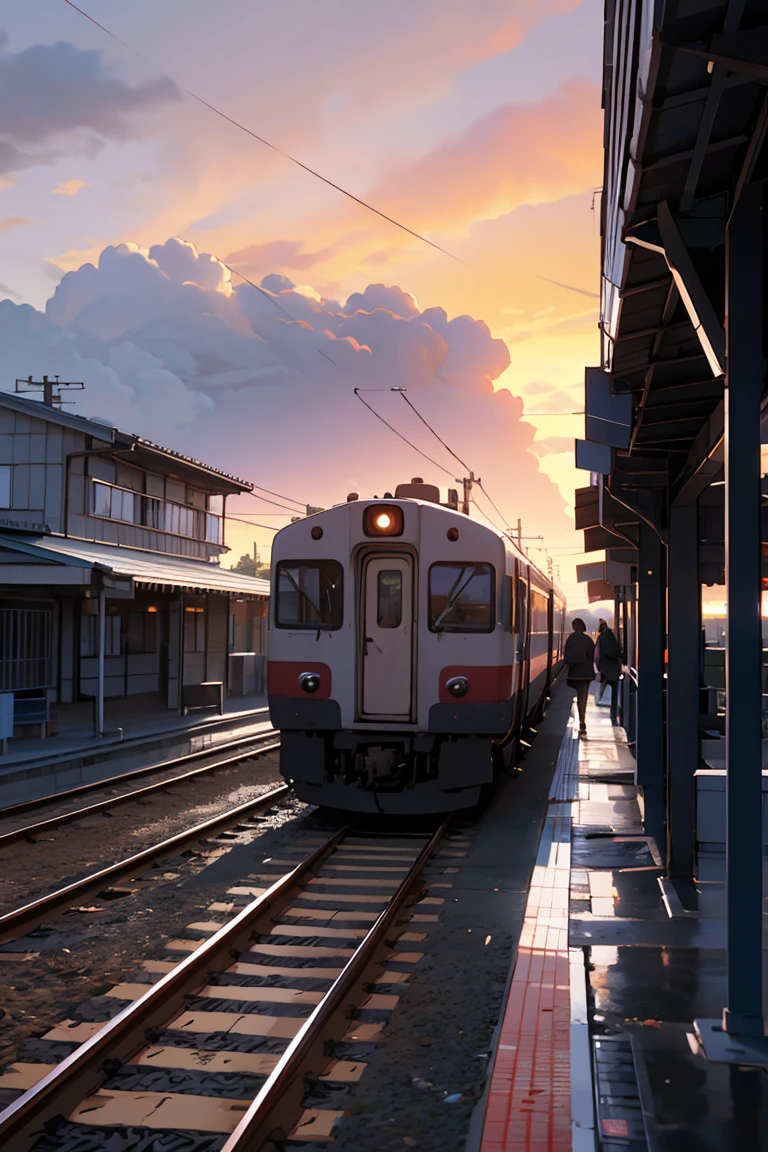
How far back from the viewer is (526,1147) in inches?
146

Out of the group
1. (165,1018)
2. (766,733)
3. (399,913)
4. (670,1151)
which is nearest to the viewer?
(670,1151)

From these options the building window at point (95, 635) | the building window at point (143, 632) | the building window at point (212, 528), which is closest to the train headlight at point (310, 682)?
the building window at point (95, 635)

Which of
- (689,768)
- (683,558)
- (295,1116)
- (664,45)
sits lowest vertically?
(295,1116)

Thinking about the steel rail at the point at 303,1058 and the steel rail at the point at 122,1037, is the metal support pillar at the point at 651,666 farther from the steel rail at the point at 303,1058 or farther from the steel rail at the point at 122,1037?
the steel rail at the point at 122,1037

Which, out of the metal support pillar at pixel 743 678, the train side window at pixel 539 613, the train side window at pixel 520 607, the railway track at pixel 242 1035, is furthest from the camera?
the train side window at pixel 539 613

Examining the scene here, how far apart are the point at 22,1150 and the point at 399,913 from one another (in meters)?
3.69

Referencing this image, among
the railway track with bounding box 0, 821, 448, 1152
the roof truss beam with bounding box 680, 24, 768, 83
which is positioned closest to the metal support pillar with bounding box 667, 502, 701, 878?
the railway track with bounding box 0, 821, 448, 1152

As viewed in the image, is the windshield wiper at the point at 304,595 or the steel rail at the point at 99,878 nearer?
the steel rail at the point at 99,878

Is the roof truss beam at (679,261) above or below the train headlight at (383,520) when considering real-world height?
above

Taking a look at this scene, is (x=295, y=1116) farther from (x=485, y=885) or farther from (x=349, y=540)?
(x=349, y=540)

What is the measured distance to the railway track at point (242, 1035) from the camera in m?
4.06

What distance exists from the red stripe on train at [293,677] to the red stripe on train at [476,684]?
3.72 feet

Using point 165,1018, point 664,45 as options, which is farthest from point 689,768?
point 664,45

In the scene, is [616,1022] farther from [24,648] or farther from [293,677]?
[24,648]
